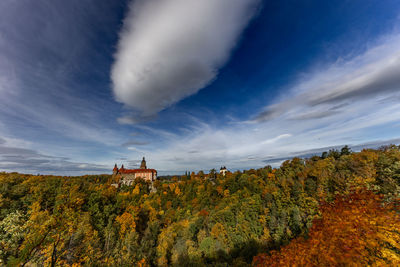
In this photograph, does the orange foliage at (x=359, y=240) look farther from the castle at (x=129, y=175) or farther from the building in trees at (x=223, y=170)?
the building in trees at (x=223, y=170)

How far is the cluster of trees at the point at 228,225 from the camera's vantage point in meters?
17.6

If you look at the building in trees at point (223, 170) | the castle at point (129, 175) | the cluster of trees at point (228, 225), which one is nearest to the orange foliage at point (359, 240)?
the cluster of trees at point (228, 225)

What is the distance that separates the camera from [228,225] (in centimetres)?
5828

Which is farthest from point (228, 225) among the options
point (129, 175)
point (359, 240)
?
point (129, 175)

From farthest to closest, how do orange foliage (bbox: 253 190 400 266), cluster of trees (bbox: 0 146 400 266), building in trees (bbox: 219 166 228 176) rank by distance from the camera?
1. building in trees (bbox: 219 166 228 176)
2. cluster of trees (bbox: 0 146 400 266)
3. orange foliage (bbox: 253 190 400 266)

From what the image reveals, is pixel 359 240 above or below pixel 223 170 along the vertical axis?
below

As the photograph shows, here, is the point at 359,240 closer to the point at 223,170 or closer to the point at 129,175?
the point at 129,175

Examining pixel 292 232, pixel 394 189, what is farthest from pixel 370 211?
pixel 292 232

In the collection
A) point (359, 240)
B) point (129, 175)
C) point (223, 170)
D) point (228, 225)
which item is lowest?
point (228, 225)

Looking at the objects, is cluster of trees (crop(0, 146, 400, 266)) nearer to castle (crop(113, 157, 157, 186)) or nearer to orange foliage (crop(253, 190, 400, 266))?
orange foliage (crop(253, 190, 400, 266))

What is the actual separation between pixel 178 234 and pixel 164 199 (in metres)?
37.9

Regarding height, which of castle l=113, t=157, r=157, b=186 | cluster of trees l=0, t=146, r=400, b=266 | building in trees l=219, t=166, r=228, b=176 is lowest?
cluster of trees l=0, t=146, r=400, b=266

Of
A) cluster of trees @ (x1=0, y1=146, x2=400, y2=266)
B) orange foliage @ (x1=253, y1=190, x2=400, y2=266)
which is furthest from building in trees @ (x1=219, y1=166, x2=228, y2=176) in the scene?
orange foliage @ (x1=253, y1=190, x2=400, y2=266)

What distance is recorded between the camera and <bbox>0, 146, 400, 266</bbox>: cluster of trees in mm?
17625
